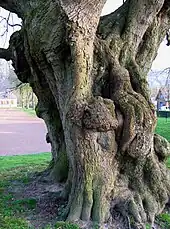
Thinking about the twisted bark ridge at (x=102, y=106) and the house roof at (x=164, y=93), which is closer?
the twisted bark ridge at (x=102, y=106)

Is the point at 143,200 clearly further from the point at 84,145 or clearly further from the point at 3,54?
the point at 3,54

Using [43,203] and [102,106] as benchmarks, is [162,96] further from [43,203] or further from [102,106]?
[102,106]

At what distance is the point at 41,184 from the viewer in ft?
22.6

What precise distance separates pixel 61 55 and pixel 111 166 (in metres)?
1.75

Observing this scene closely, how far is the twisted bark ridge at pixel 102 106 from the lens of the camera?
4723 mm

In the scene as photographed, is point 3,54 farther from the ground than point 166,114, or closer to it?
farther from the ground

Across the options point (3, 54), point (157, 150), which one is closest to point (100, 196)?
point (157, 150)

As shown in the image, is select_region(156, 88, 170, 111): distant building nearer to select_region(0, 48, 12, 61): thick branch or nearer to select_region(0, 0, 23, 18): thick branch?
select_region(0, 48, 12, 61): thick branch

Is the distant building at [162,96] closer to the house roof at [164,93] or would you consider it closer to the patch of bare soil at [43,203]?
the house roof at [164,93]

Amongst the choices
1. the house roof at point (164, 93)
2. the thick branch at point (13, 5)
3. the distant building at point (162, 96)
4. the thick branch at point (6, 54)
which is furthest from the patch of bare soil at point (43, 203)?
the distant building at point (162, 96)

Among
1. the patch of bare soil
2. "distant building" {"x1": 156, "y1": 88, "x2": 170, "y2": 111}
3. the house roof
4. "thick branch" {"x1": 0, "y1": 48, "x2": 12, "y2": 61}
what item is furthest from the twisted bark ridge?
"distant building" {"x1": 156, "y1": 88, "x2": 170, "y2": 111}

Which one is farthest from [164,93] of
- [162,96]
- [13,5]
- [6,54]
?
[13,5]

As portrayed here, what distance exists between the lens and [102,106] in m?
4.65

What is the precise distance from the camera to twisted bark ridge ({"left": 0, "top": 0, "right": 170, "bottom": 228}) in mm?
4723
